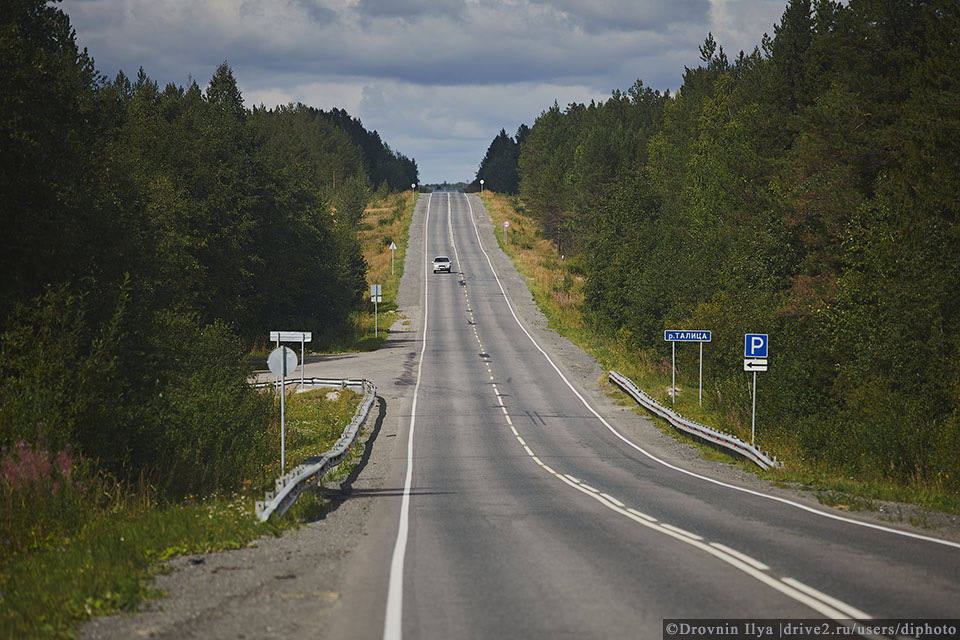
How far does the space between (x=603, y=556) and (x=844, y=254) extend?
2505 cm

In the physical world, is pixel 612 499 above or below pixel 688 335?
below

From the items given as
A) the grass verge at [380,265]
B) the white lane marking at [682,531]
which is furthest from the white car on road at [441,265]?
the white lane marking at [682,531]

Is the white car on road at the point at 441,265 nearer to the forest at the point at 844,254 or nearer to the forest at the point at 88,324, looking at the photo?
the forest at the point at 844,254

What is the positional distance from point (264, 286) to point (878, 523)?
45.9 metres

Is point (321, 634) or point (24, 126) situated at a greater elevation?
point (24, 126)

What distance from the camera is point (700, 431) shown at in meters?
28.8

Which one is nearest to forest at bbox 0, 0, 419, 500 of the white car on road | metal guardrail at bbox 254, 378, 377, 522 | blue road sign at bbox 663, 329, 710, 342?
metal guardrail at bbox 254, 378, 377, 522

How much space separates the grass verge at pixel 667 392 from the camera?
16859 mm

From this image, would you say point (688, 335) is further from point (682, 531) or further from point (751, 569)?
point (751, 569)

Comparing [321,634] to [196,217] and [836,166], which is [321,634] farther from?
[196,217]

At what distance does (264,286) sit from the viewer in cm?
5447

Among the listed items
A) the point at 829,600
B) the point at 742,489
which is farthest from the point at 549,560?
the point at 742,489

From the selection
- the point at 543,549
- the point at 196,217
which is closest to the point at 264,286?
the point at 196,217

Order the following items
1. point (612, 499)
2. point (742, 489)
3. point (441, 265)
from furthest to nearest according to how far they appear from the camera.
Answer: point (441, 265), point (742, 489), point (612, 499)
